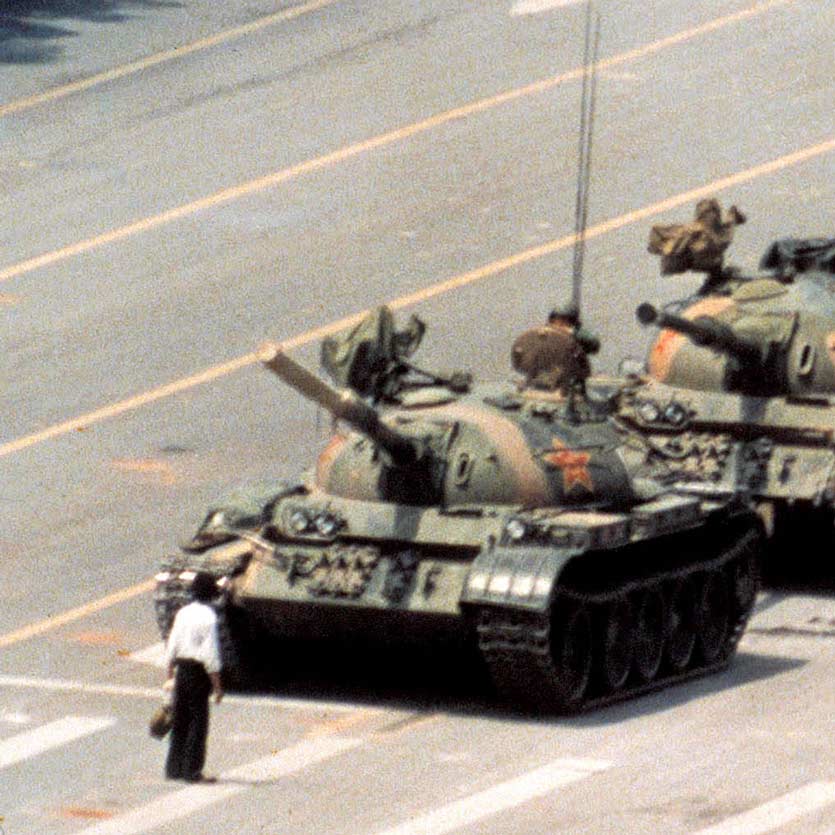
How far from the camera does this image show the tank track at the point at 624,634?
33094 mm

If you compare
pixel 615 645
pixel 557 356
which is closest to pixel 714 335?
pixel 557 356

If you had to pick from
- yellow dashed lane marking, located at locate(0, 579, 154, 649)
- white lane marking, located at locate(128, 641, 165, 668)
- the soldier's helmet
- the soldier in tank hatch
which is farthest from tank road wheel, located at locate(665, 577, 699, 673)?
yellow dashed lane marking, located at locate(0, 579, 154, 649)

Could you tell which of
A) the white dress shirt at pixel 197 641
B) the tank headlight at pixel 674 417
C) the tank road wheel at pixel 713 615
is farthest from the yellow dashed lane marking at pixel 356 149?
the white dress shirt at pixel 197 641

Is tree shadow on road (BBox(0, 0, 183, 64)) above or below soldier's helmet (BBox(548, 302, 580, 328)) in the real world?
above

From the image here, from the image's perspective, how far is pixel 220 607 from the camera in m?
34.2

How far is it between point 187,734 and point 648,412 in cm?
1133

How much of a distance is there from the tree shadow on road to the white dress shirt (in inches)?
1164

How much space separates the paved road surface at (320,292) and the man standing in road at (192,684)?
30 cm

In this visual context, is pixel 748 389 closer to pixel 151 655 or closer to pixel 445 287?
pixel 151 655

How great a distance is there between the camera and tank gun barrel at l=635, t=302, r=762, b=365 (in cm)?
3938

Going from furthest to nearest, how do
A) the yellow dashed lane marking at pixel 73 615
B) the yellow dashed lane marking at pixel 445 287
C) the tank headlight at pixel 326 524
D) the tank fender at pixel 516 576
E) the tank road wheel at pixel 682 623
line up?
the yellow dashed lane marking at pixel 445 287 < the yellow dashed lane marking at pixel 73 615 < the tank road wheel at pixel 682 623 < the tank headlight at pixel 326 524 < the tank fender at pixel 516 576

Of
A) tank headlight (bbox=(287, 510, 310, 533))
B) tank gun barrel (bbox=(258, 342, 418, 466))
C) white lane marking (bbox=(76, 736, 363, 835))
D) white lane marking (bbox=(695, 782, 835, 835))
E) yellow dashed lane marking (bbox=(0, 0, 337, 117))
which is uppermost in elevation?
yellow dashed lane marking (bbox=(0, 0, 337, 117))

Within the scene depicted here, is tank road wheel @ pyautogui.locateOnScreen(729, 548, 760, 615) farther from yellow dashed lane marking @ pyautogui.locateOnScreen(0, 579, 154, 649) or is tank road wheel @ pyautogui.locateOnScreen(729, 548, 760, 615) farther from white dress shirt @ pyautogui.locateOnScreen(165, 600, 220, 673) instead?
white dress shirt @ pyautogui.locateOnScreen(165, 600, 220, 673)

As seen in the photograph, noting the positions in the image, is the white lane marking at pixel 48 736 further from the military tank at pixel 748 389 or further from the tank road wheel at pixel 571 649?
the military tank at pixel 748 389
